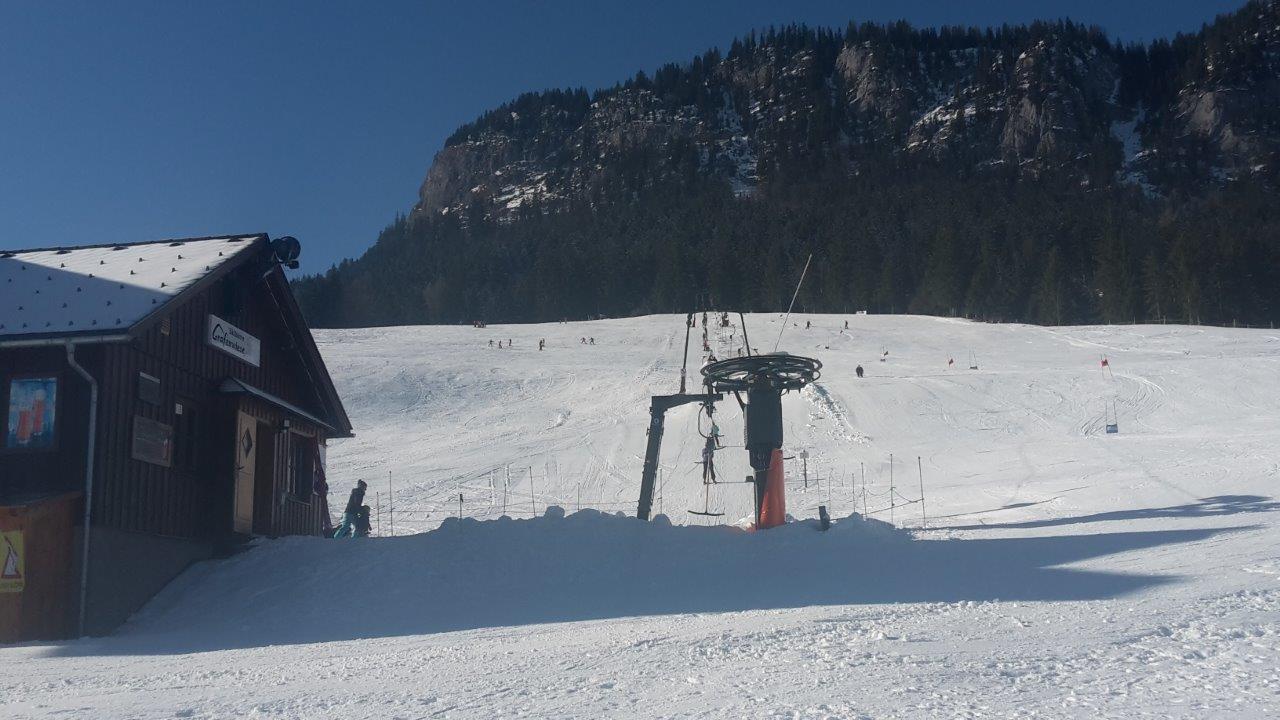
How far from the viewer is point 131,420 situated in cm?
1268

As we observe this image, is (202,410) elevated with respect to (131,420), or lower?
elevated

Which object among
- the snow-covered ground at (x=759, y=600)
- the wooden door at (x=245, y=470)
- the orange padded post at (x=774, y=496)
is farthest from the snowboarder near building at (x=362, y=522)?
the orange padded post at (x=774, y=496)

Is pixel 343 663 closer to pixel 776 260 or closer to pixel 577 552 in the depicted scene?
pixel 577 552

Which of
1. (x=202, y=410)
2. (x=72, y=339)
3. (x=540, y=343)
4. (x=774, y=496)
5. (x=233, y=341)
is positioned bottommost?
(x=774, y=496)

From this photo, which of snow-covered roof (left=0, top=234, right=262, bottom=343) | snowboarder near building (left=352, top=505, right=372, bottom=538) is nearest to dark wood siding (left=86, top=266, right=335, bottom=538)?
snow-covered roof (left=0, top=234, right=262, bottom=343)

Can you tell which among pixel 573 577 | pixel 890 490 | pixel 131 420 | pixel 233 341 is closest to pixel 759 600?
pixel 573 577

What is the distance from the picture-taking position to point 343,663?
26.9ft

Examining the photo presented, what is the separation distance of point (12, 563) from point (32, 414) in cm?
181

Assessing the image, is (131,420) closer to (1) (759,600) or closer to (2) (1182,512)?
(1) (759,600)

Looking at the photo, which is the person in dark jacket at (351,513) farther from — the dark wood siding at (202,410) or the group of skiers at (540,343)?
the group of skiers at (540,343)

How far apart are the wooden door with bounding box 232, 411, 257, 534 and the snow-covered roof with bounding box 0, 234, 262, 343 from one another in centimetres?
246

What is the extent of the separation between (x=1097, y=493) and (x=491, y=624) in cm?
1457

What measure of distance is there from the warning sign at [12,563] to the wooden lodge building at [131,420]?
0.04 ft

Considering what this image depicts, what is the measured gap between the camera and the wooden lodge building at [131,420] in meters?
11.5
